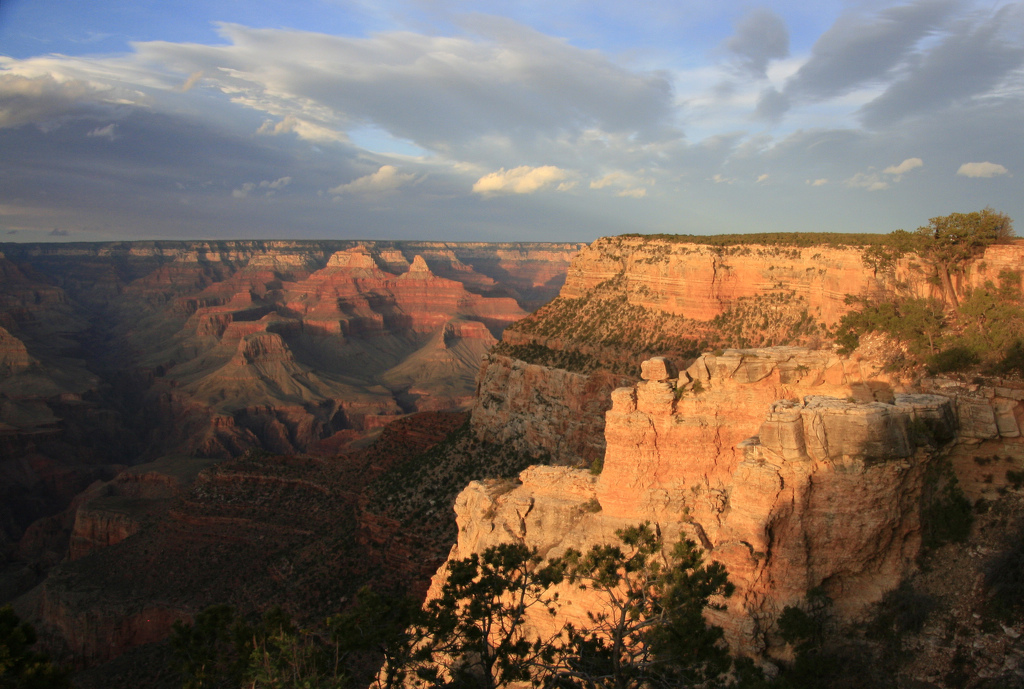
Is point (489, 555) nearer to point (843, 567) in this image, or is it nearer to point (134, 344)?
point (843, 567)

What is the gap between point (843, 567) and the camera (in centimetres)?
1602

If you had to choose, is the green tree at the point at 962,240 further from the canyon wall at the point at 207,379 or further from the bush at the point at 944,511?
the canyon wall at the point at 207,379

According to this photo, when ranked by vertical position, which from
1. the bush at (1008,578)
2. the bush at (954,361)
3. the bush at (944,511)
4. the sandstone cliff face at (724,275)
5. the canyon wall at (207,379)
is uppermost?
the sandstone cliff face at (724,275)

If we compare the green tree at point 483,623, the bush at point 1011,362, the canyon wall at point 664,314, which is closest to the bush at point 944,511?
the bush at point 1011,362

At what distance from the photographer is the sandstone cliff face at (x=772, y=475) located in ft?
51.1

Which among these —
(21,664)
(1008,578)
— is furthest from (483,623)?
(1008,578)

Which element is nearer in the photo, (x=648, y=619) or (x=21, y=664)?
(x=21, y=664)

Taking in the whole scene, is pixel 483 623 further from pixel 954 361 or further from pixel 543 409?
pixel 543 409

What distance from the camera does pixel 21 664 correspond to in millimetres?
13148

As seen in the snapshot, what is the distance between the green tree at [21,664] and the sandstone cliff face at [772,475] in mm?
12716

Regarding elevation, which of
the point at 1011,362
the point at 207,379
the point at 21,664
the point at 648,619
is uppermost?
the point at 1011,362

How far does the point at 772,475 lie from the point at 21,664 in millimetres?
18023

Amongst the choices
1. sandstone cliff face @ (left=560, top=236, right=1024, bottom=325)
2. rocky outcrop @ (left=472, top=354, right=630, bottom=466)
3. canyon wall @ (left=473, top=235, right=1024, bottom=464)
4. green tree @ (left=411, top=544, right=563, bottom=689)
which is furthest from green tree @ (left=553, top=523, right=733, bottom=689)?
canyon wall @ (left=473, top=235, right=1024, bottom=464)

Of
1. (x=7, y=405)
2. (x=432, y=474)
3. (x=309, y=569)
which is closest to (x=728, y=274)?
(x=432, y=474)
